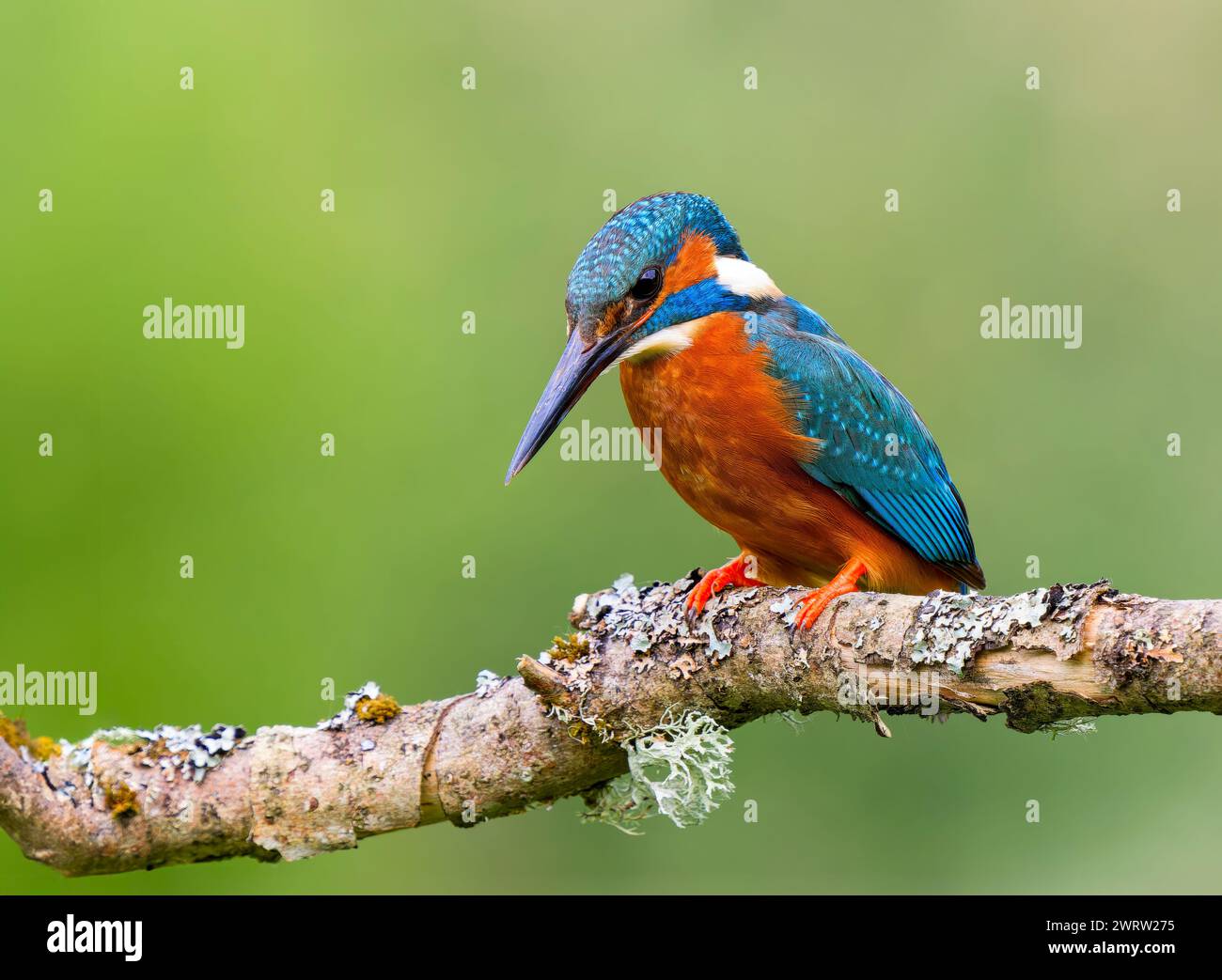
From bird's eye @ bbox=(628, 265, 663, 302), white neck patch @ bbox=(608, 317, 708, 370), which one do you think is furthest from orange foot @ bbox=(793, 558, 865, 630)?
bird's eye @ bbox=(628, 265, 663, 302)

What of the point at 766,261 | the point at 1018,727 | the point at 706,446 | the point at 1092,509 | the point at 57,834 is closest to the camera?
the point at 1018,727

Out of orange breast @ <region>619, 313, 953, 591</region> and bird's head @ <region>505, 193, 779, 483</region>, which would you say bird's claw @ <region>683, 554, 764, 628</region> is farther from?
bird's head @ <region>505, 193, 779, 483</region>

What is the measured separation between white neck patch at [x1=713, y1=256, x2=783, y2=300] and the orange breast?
0.14 metres

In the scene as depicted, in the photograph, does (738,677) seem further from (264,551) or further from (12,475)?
(12,475)

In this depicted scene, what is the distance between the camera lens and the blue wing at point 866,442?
3.72 m

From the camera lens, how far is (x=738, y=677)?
10.3ft

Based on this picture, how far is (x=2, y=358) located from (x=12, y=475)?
1.72 feet

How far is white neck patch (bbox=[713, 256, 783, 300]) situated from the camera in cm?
385

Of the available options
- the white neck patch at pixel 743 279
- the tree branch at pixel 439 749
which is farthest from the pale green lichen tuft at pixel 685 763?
the white neck patch at pixel 743 279

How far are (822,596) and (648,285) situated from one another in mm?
1072

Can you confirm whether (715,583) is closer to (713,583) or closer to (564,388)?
(713,583)

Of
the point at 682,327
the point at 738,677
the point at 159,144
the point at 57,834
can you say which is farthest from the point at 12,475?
the point at 738,677

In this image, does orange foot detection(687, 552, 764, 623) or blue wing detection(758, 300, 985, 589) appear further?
blue wing detection(758, 300, 985, 589)

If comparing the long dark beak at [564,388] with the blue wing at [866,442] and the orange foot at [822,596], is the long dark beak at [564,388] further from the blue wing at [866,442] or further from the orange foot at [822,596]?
the orange foot at [822,596]
